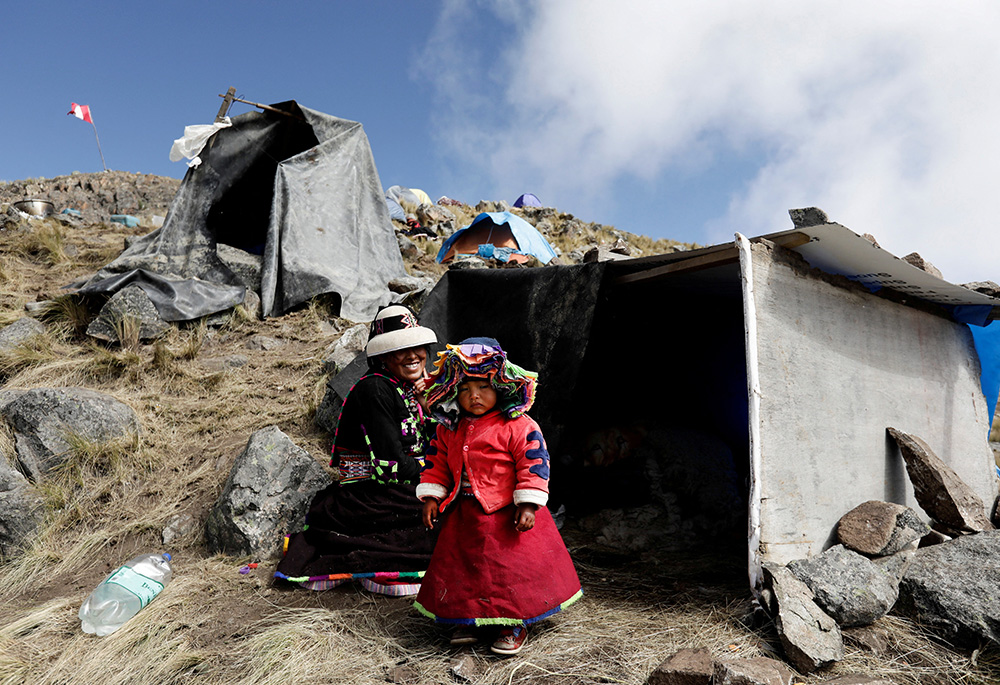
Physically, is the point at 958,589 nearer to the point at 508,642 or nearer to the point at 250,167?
the point at 508,642

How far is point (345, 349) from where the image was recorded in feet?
19.1

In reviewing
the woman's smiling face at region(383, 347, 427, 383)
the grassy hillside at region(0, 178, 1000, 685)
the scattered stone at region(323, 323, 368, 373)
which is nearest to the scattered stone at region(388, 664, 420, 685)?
the grassy hillside at region(0, 178, 1000, 685)

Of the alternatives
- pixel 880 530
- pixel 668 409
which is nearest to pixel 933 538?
pixel 880 530

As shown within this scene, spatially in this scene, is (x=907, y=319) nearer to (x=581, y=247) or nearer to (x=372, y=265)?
(x=372, y=265)

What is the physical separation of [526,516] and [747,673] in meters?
0.97

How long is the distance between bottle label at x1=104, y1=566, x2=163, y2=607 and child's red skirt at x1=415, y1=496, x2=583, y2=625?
169 centimetres

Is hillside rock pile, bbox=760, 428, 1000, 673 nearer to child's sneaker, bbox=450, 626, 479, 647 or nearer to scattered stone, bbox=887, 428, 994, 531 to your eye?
A: scattered stone, bbox=887, 428, 994, 531

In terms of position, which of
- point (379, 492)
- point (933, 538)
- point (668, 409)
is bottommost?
point (933, 538)

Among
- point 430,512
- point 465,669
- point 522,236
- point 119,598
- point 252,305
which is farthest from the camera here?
point 522,236

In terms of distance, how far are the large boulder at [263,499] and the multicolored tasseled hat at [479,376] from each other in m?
1.63

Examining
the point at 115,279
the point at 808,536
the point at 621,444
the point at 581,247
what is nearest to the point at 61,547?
the point at 115,279

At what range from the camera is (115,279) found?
20.8ft

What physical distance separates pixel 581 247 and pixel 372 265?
10344 millimetres

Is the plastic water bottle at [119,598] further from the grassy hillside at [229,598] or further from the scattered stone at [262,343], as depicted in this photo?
the scattered stone at [262,343]
